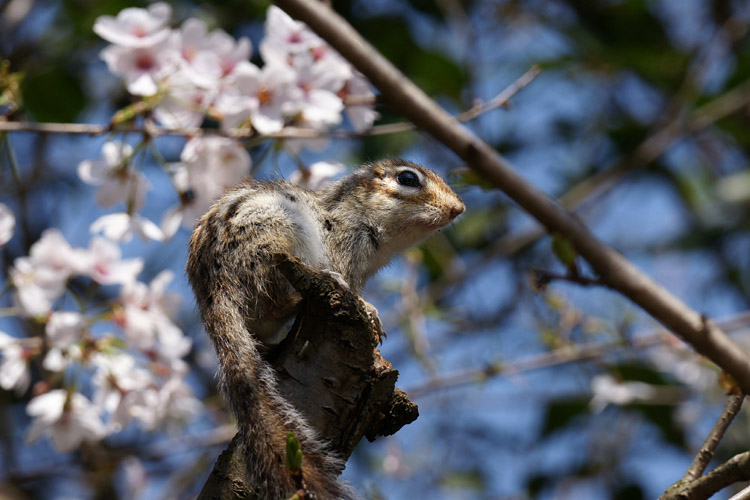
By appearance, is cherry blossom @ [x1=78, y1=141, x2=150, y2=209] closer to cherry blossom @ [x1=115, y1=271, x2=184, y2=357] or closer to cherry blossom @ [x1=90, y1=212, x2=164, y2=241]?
cherry blossom @ [x1=90, y1=212, x2=164, y2=241]

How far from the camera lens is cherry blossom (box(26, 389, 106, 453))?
10.5ft

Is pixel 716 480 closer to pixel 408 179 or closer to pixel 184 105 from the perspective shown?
pixel 408 179

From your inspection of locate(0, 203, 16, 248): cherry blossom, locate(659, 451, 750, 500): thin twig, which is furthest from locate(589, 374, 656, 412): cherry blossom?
locate(0, 203, 16, 248): cherry blossom

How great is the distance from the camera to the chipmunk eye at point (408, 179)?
11.1 ft

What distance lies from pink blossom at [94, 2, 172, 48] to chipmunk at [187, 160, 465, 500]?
2.06 ft

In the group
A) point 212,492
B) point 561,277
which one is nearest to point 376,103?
point 561,277

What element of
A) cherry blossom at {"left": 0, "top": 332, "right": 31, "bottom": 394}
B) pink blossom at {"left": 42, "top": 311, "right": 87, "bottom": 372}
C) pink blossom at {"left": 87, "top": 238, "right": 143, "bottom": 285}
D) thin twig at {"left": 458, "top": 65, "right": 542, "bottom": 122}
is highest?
thin twig at {"left": 458, "top": 65, "right": 542, "bottom": 122}

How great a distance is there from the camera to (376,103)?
2.62 m

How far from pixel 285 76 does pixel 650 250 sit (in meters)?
3.92

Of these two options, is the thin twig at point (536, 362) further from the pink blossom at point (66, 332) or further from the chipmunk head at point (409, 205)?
the pink blossom at point (66, 332)

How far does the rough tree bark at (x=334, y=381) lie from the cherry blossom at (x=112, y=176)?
3.89 feet

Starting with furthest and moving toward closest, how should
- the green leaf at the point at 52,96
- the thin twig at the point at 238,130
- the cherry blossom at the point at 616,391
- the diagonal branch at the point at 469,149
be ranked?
the cherry blossom at the point at 616,391
the green leaf at the point at 52,96
the thin twig at the point at 238,130
the diagonal branch at the point at 469,149

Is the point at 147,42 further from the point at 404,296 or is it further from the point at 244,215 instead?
the point at 404,296

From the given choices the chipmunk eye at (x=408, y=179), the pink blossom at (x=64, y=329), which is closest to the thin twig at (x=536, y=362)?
the chipmunk eye at (x=408, y=179)
